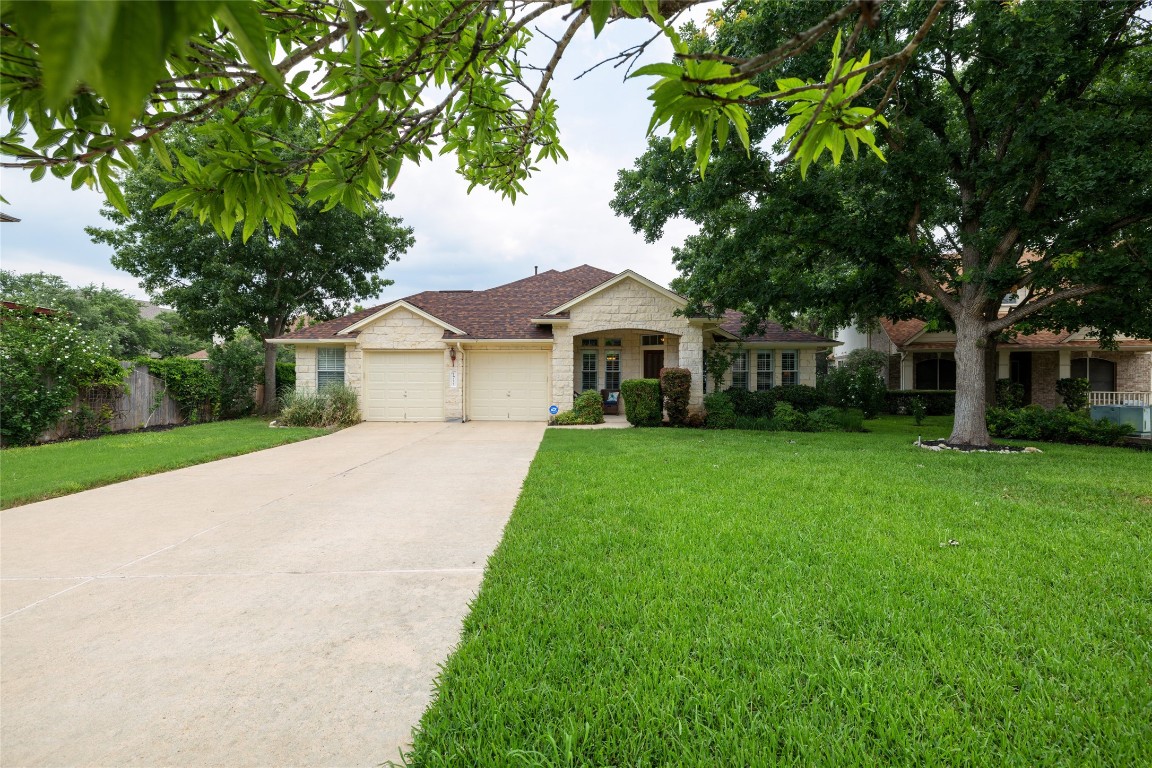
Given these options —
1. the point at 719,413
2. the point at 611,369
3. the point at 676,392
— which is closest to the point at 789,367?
the point at 719,413

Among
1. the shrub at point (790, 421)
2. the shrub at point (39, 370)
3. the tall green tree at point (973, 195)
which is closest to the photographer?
the tall green tree at point (973, 195)

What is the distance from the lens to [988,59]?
904cm

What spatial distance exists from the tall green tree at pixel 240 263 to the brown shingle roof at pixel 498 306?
227 cm

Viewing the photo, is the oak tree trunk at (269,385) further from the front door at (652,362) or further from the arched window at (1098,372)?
the arched window at (1098,372)

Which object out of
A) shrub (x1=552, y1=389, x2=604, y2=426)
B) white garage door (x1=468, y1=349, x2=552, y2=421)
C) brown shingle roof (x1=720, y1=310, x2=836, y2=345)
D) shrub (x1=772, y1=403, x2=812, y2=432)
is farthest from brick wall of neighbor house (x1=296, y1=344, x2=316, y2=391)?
shrub (x1=772, y1=403, x2=812, y2=432)

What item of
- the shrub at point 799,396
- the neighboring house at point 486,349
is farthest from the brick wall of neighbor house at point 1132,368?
the neighboring house at point 486,349

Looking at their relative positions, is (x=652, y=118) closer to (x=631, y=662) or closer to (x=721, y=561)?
(x=631, y=662)

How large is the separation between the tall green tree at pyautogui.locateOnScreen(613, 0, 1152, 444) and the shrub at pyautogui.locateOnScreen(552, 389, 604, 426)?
4232 mm

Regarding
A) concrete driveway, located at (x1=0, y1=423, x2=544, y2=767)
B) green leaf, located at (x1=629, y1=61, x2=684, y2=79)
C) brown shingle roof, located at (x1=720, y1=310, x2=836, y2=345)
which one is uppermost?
brown shingle roof, located at (x1=720, y1=310, x2=836, y2=345)

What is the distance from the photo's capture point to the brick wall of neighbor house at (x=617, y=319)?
14.5 meters

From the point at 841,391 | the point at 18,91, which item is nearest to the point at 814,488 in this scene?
the point at 18,91

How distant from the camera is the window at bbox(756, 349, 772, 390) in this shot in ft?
57.0

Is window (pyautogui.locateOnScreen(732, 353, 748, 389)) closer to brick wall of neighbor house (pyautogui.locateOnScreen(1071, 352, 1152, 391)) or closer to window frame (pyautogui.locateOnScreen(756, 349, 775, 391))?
window frame (pyautogui.locateOnScreen(756, 349, 775, 391))

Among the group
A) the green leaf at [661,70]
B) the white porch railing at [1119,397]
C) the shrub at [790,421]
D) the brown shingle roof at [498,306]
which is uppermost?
the brown shingle roof at [498,306]
